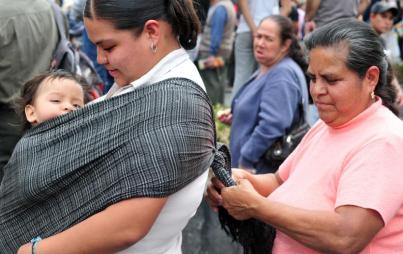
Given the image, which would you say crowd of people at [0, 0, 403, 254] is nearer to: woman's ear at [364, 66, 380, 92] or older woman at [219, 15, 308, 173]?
woman's ear at [364, 66, 380, 92]

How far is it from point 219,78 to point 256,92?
150 inches

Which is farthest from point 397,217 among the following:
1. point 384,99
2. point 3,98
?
point 3,98

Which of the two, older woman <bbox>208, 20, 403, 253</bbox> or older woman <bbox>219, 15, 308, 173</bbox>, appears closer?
older woman <bbox>208, 20, 403, 253</bbox>

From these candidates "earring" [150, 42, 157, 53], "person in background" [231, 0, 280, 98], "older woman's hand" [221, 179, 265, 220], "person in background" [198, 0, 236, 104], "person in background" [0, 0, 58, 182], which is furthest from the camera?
"person in background" [198, 0, 236, 104]

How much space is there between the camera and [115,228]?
162 centimetres

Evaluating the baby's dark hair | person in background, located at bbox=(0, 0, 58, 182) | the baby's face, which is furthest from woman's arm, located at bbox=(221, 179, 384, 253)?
person in background, located at bbox=(0, 0, 58, 182)

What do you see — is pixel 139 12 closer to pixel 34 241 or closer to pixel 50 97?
pixel 34 241

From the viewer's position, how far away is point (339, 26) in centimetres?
216

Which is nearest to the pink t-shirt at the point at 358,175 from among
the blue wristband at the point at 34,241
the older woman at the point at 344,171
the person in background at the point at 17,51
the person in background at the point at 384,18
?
the older woman at the point at 344,171

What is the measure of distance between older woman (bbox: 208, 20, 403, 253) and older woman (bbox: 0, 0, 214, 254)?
1.29 feet

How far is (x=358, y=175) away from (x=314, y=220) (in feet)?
0.66

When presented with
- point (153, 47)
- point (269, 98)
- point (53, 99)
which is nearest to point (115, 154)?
point (153, 47)

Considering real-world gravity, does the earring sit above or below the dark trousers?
above

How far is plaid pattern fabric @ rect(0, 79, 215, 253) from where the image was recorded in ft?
5.30
